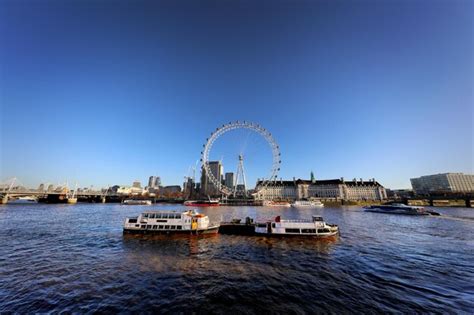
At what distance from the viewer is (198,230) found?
45000 mm

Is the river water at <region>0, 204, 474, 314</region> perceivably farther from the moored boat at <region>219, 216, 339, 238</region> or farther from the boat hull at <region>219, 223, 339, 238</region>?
the boat hull at <region>219, 223, 339, 238</region>

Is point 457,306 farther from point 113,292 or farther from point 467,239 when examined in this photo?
point 467,239

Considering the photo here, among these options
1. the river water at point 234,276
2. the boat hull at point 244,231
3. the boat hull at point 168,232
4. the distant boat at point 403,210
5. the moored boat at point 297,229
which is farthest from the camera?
the distant boat at point 403,210

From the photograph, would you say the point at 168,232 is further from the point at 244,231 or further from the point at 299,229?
the point at 299,229

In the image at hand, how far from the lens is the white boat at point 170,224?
45000 mm

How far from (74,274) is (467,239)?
6827cm

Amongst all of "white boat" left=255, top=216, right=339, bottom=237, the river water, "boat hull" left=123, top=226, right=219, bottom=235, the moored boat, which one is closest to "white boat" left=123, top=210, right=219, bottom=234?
"boat hull" left=123, top=226, right=219, bottom=235

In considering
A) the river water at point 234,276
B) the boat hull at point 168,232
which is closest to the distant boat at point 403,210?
the river water at point 234,276

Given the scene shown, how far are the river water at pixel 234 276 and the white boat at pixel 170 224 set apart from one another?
6.33 metres

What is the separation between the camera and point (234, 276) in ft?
72.7

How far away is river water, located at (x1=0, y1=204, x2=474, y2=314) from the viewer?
1647 cm

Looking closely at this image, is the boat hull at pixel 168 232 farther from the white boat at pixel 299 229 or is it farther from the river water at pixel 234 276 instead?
the white boat at pixel 299 229

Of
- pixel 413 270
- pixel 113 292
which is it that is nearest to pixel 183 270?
pixel 113 292

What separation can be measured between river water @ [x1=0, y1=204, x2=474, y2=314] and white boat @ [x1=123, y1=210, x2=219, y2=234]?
249 inches
